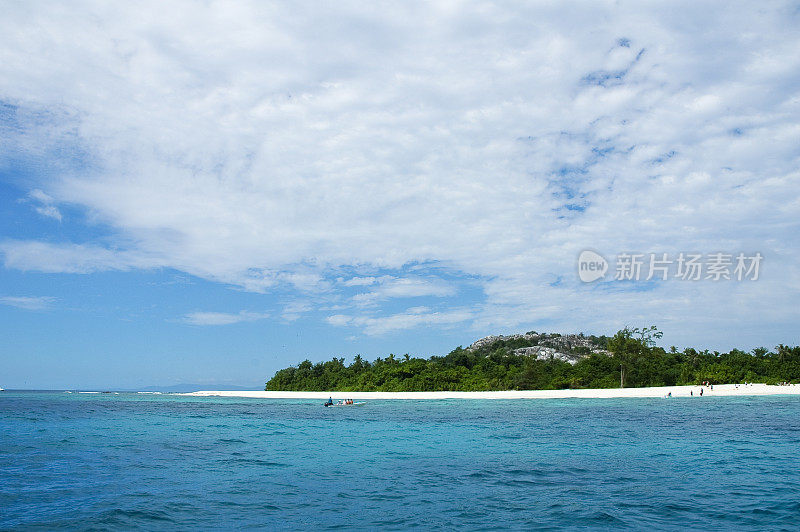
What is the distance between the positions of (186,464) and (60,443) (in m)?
11.0

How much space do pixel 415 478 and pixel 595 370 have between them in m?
63.6

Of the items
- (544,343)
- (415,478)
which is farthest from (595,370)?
(415,478)

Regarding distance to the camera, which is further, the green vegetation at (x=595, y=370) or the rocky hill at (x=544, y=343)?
the rocky hill at (x=544, y=343)

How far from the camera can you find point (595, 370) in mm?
72812

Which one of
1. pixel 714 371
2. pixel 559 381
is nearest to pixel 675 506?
pixel 559 381

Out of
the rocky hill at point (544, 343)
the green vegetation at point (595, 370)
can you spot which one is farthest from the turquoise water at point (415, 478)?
the rocky hill at point (544, 343)

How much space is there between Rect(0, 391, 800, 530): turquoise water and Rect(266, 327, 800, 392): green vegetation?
43.2 m

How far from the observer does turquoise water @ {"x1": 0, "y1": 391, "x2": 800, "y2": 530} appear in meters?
11.2

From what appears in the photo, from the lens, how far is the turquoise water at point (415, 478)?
1124 centimetres

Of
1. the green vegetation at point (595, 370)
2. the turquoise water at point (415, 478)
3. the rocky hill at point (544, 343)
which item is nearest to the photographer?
the turquoise water at point (415, 478)

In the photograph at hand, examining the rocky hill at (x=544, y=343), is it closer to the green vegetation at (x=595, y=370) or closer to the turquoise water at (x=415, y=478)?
the green vegetation at (x=595, y=370)

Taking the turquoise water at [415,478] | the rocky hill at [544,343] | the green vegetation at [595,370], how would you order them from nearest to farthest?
the turquoise water at [415,478] → the green vegetation at [595,370] → the rocky hill at [544,343]

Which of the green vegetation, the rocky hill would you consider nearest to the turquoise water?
the green vegetation

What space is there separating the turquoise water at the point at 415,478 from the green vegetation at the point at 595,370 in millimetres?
43174
